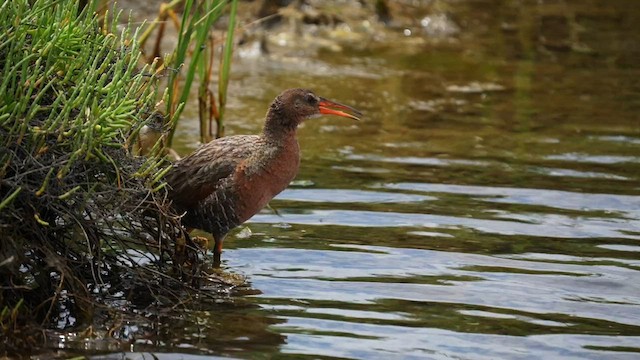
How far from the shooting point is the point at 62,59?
580cm

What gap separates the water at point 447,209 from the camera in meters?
6.09

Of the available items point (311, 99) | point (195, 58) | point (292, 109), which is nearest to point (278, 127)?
point (292, 109)

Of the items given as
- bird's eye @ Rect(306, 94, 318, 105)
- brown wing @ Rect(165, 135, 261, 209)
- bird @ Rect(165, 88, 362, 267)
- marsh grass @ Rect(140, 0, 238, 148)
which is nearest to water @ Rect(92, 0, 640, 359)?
bird @ Rect(165, 88, 362, 267)

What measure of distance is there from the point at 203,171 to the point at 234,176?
16 cm

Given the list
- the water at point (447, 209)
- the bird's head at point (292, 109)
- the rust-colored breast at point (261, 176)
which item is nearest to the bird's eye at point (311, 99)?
the bird's head at point (292, 109)

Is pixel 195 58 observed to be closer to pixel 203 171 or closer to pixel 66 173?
pixel 203 171

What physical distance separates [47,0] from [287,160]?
5.65ft

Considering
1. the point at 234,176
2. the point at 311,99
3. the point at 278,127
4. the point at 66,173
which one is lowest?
the point at 234,176

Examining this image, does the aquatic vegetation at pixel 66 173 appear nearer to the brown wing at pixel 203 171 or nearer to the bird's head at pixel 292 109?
the brown wing at pixel 203 171

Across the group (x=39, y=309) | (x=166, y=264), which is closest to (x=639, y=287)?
(x=166, y=264)

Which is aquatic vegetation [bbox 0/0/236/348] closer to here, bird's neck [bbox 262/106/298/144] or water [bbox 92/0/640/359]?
water [bbox 92/0/640/359]

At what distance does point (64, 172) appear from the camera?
18.0 feet

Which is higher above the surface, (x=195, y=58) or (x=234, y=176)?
(x=195, y=58)

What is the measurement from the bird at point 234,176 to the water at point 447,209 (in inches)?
13.5
